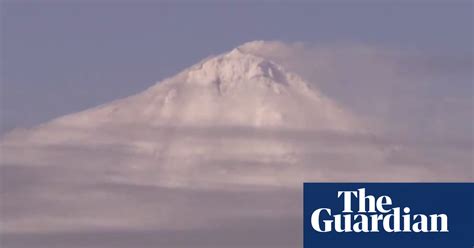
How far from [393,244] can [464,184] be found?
4289 mm

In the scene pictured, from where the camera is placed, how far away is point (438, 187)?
76688mm

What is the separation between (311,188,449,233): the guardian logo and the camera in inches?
3019

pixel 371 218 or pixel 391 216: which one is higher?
pixel 391 216

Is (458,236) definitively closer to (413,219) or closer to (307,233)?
(413,219)

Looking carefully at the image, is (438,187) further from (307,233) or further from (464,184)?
(307,233)

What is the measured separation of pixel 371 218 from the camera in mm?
76875

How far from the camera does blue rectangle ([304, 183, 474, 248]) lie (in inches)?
3017

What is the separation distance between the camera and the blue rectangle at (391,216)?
76.6 metres

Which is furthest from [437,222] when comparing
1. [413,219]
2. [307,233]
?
[307,233]

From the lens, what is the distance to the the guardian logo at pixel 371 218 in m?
76.7

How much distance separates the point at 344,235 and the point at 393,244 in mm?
2274

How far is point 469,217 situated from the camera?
7656 centimetres

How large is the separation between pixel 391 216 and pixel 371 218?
923 millimetres

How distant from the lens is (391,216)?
7694cm
